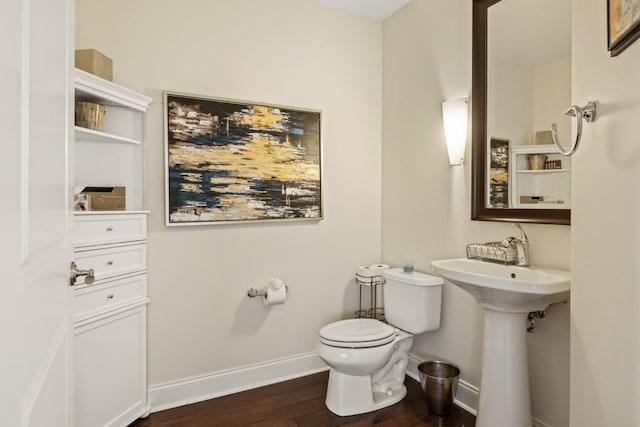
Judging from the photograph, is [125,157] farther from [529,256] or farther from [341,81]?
[529,256]

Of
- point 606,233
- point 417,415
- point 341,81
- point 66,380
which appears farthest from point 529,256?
point 66,380

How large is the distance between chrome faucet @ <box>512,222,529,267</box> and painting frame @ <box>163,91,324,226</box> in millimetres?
1296

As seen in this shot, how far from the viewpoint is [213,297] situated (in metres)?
2.32

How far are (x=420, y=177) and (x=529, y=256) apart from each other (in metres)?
0.90

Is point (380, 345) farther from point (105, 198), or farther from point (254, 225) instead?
point (105, 198)

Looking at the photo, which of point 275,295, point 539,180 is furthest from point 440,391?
point 539,180

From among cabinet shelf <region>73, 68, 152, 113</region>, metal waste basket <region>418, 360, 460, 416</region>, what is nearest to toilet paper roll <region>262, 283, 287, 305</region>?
metal waste basket <region>418, 360, 460, 416</region>

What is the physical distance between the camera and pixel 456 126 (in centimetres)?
217

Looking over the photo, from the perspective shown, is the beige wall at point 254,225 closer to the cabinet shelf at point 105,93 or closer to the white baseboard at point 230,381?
the white baseboard at point 230,381

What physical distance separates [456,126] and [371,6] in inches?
47.6

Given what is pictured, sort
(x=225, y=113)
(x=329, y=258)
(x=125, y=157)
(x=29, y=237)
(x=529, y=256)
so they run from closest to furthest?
(x=29, y=237) → (x=529, y=256) → (x=125, y=157) → (x=225, y=113) → (x=329, y=258)

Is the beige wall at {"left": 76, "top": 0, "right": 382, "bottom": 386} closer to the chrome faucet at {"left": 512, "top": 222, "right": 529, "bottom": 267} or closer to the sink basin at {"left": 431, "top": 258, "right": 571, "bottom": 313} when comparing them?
the sink basin at {"left": 431, "top": 258, "right": 571, "bottom": 313}

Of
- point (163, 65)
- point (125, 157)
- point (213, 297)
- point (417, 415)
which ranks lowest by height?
point (417, 415)

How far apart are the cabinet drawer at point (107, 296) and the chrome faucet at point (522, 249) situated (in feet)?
6.54
